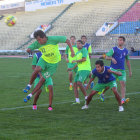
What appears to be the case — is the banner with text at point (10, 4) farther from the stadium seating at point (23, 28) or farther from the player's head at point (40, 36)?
the player's head at point (40, 36)

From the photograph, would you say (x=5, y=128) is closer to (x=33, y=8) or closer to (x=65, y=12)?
(x=65, y=12)

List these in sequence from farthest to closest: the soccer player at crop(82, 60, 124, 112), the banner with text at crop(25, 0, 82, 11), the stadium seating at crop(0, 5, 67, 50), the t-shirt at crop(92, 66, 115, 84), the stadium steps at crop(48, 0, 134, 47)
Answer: the banner with text at crop(25, 0, 82, 11), the stadium seating at crop(0, 5, 67, 50), the stadium steps at crop(48, 0, 134, 47), the t-shirt at crop(92, 66, 115, 84), the soccer player at crop(82, 60, 124, 112)

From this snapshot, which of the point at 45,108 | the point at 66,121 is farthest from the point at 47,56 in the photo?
the point at 66,121

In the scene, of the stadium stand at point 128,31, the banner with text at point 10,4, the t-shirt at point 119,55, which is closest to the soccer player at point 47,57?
the t-shirt at point 119,55

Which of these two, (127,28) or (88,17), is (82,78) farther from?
(88,17)

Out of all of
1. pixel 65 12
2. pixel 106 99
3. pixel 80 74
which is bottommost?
pixel 106 99

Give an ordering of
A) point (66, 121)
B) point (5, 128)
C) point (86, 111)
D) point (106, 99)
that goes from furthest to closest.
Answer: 1. point (106, 99)
2. point (86, 111)
3. point (66, 121)
4. point (5, 128)

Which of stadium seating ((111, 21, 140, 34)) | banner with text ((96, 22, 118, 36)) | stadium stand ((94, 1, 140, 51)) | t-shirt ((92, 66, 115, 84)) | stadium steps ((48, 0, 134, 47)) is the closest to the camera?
t-shirt ((92, 66, 115, 84))

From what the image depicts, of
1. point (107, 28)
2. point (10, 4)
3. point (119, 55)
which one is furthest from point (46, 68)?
point (10, 4)

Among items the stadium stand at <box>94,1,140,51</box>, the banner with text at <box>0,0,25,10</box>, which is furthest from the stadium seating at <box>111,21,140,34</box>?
the banner with text at <box>0,0,25,10</box>

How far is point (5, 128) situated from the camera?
22.3 feet

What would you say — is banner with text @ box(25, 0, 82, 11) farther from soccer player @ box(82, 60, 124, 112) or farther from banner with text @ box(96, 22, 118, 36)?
soccer player @ box(82, 60, 124, 112)

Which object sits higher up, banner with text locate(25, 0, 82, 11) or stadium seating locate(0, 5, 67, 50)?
banner with text locate(25, 0, 82, 11)

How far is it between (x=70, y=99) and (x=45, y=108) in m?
1.89
